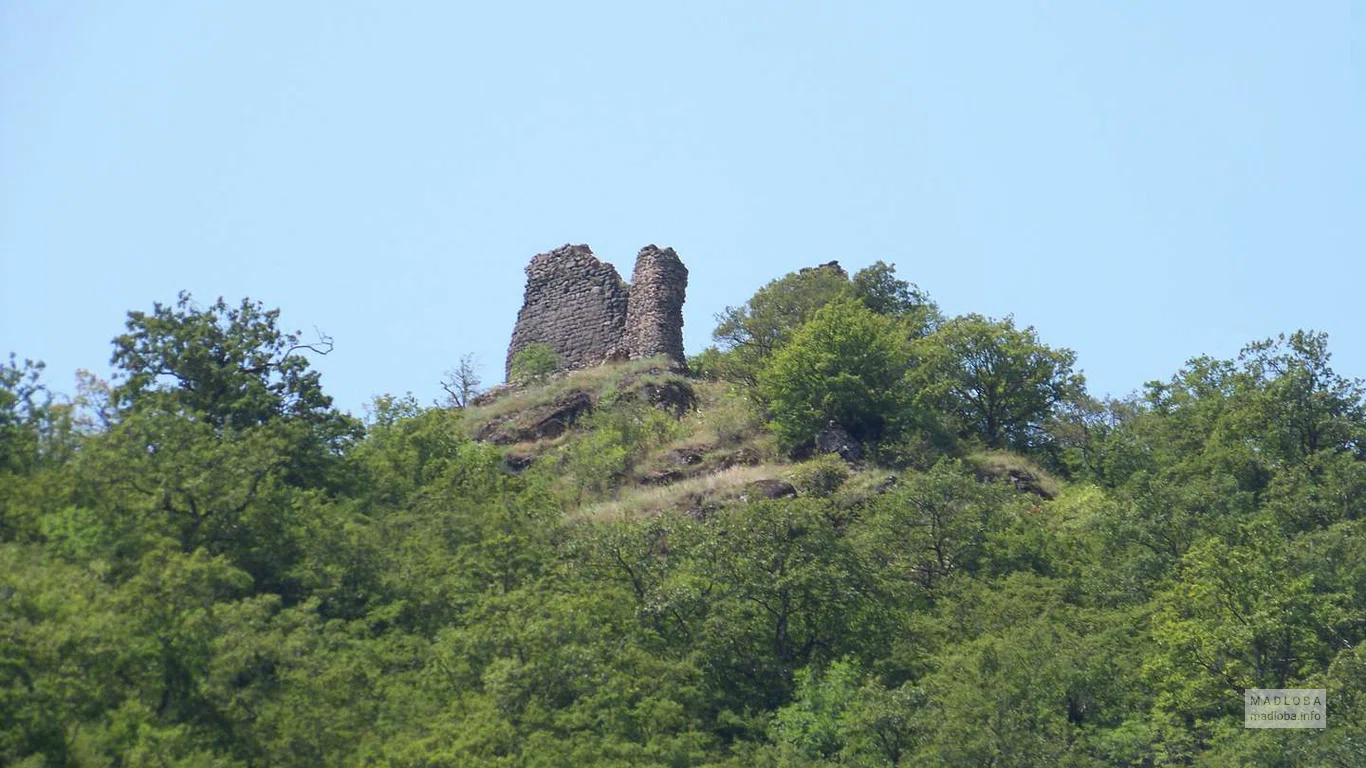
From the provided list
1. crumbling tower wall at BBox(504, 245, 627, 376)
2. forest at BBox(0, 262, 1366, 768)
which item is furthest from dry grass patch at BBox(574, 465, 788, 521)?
crumbling tower wall at BBox(504, 245, 627, 376)

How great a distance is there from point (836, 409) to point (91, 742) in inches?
1030

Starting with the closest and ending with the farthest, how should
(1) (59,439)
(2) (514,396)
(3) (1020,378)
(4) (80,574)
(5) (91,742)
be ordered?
(5) (91,742) < (4) (80,574) < (1) (59,439) < (3) (1020,378) < (2) (514,396)

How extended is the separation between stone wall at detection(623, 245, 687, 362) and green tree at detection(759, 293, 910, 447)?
27.1ft

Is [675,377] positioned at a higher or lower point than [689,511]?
higher

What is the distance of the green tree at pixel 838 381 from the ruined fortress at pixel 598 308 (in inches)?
345

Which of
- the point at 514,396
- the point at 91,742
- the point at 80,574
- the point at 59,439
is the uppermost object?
the point at 514,396

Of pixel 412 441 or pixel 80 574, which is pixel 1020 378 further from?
pixel 80 574

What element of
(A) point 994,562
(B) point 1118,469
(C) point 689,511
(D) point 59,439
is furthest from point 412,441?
(B) point 1118,469

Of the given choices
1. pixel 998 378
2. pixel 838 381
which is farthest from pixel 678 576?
pixel 998 378

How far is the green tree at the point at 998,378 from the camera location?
56781 millimetres

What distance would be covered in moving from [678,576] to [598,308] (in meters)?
25.8

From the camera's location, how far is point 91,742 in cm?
3052

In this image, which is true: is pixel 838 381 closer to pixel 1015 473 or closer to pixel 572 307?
pixel 1015 473

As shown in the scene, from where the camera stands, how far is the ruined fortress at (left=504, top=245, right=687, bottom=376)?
6412cm
